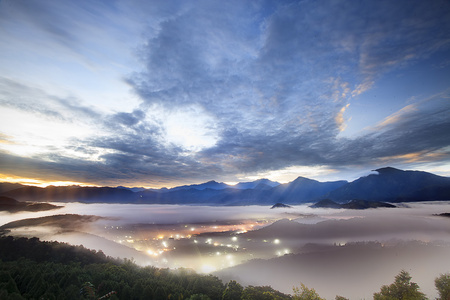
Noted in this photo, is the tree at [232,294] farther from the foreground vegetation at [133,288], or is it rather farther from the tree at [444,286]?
the tree at [444,286]

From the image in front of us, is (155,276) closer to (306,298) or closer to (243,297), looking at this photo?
(243,297)

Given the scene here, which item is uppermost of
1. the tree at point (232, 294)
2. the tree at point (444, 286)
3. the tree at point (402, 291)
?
the tree at point (402, 291)

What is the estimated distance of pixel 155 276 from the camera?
12706cm

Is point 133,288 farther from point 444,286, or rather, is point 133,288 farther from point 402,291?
point 444,286

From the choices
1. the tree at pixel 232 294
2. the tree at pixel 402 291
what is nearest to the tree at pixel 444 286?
the tree at pixel 402 291

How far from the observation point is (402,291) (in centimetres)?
7512

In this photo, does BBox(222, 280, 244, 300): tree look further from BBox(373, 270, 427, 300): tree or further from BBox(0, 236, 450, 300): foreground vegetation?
BBox(373, 270, 427, 300): tree

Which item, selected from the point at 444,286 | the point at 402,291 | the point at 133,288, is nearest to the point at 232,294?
the point at 133,288

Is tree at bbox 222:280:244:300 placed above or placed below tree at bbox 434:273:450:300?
below

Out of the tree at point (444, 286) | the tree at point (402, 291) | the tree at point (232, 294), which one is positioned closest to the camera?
the tree at point (402, 291)

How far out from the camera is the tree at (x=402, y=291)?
236 feet

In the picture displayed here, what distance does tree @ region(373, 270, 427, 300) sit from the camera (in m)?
72.1

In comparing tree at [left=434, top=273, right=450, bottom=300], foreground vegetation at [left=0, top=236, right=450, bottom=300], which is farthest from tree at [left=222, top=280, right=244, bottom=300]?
tree at [left=434, top=273, right=450, bottom=300]

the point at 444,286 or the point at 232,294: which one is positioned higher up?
the point at 444,286
